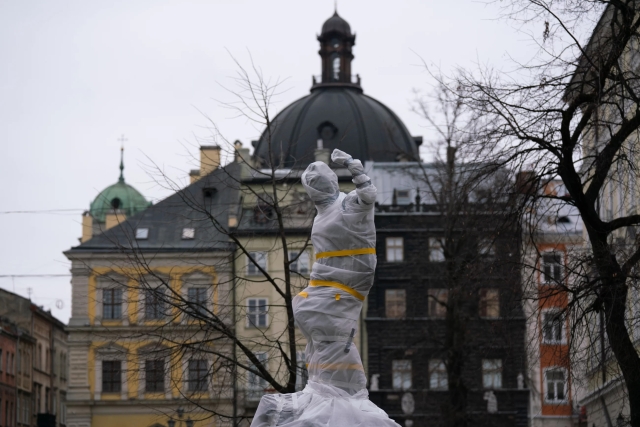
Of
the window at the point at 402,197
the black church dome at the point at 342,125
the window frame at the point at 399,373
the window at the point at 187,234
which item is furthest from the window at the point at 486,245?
the black church dome at the point at 342,125

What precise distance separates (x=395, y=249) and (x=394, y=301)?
8.12 ft

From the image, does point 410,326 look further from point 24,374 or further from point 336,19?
point 336,19

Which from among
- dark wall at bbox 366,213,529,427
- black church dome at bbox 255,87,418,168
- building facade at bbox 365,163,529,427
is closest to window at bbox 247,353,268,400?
dark wall at bbox 366,213,529,427

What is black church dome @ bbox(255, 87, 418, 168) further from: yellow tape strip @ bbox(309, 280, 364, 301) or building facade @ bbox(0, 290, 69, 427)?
yellow tape strip @ bbox(309, 280, 364, 301)

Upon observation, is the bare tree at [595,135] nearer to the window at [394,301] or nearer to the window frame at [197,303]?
the window frame at [197,303]

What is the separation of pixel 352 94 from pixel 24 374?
84.6 feet

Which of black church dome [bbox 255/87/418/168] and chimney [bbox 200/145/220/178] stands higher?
black church dome [bbox 255/87/418/168]

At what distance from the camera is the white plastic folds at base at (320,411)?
15.2 m

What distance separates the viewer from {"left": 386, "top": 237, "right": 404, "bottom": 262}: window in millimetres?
62094

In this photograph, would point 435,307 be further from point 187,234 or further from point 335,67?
point 335,67

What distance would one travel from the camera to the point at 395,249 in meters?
62.3

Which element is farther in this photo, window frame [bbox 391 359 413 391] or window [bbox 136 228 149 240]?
window [bbox 136 228 149 240]

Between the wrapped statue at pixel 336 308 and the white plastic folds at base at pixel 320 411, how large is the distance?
0.01m

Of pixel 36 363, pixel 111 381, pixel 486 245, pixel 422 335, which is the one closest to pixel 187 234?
pixel 111 381
